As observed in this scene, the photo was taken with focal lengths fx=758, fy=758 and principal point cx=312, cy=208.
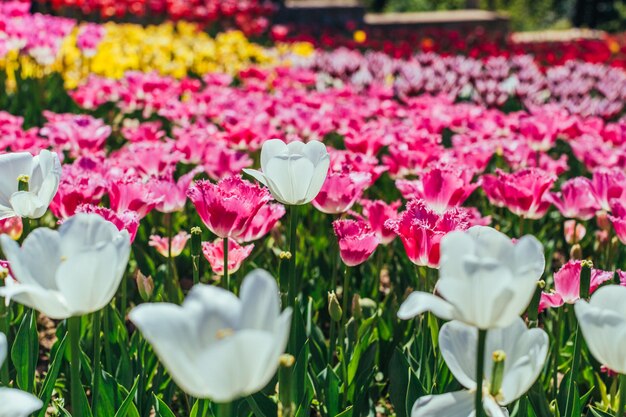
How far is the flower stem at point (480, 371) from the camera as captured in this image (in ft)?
3.34

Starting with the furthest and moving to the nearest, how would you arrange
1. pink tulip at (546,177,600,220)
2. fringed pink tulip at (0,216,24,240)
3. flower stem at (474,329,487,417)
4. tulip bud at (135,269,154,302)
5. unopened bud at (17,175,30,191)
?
pink tulip at (546,177,600,220)
fringed pink tulip at (0,216,24,240)
tulip bud at (135,269,154,302)
unopened bud at (17,175,30,191)
flower stem at (474,329,487,417)

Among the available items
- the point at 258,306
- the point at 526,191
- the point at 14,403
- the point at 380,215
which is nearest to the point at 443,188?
the point at 380,215

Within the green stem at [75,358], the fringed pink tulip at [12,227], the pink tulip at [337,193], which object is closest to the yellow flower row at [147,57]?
the fringed pink tulip at [12,227]

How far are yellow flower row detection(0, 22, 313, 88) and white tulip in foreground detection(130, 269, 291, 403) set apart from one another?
4.35 metres

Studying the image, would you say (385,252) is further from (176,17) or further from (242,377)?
(176,17)

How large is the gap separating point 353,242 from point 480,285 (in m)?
0.85

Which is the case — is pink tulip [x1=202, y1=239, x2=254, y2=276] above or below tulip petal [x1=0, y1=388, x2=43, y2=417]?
below

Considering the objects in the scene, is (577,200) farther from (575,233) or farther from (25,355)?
(25,355)

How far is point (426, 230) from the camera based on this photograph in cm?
159

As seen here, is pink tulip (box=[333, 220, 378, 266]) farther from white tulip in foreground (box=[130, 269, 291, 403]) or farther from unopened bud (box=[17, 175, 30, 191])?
white tulip in foreground (box=[130, 269, 291, 403])

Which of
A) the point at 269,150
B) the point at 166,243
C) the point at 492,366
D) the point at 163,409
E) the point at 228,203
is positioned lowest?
the point at 163,409

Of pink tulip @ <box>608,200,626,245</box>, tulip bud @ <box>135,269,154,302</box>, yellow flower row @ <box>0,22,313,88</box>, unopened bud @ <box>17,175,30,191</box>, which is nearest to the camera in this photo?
unopened bud @ <box>17,175,30,191</box>

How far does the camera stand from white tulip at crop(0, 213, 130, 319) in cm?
99

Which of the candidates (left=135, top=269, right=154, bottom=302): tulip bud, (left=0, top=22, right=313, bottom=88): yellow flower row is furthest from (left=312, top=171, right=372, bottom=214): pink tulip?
(left=0, top=22, right=313, bottom=88): yellow flower row
